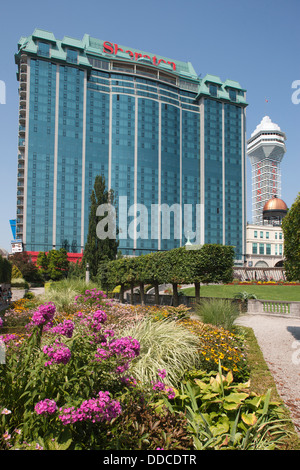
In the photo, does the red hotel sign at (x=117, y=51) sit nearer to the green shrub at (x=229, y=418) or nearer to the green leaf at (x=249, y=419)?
the green shrub at (x=229, y=418)

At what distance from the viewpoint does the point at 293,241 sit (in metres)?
10.8

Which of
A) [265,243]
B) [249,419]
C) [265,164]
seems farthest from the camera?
[265,164]

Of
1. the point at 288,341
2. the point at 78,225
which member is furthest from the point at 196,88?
the point at 288,341

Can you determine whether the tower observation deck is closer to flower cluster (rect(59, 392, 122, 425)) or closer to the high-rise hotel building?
the high-rise hotel building

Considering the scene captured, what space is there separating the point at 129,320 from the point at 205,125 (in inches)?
3653

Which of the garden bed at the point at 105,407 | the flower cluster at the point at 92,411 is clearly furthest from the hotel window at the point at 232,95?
the flower cluster at the point at 92,411

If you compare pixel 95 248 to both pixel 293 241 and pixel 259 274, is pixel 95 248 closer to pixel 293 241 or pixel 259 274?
pixel 293 241

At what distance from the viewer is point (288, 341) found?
1080 cm

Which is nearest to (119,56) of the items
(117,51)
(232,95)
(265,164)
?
(117,51)

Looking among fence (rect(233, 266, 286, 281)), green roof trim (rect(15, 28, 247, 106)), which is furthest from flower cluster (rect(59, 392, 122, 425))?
green roof trim (rect(15, 28, 247, 106))

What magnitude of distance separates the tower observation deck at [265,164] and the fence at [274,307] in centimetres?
16294

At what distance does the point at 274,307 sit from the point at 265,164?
6820 inches

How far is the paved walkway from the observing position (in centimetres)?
568
